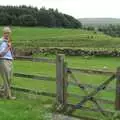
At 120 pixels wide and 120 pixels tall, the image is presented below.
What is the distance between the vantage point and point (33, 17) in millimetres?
127312

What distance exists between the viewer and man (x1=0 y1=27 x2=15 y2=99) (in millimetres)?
12023

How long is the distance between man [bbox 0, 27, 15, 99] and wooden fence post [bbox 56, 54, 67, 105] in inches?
74.7

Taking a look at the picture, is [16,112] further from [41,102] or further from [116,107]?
[116,107]

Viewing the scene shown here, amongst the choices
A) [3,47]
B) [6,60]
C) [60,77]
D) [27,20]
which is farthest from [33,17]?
[60,77]

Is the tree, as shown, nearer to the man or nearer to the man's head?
the man

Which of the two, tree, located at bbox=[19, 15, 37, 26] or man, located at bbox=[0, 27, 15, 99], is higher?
man, located at bbox=[0, 27, 15, 99]

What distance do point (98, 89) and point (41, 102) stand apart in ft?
7.96

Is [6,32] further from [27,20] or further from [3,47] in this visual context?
[27,20]

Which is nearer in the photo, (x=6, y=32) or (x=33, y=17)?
(x=6, y=32)

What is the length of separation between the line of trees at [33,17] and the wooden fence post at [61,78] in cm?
11248

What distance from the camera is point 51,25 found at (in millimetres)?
137375

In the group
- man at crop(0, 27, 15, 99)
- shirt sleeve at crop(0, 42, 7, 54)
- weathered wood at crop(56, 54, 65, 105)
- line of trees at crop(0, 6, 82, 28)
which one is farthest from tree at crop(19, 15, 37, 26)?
weathered wood at crop(56, 54, 65, 105)

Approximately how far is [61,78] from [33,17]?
117 metres

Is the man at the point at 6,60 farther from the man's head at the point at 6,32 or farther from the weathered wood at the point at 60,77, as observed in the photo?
the weathered wood at the point at 60,77
